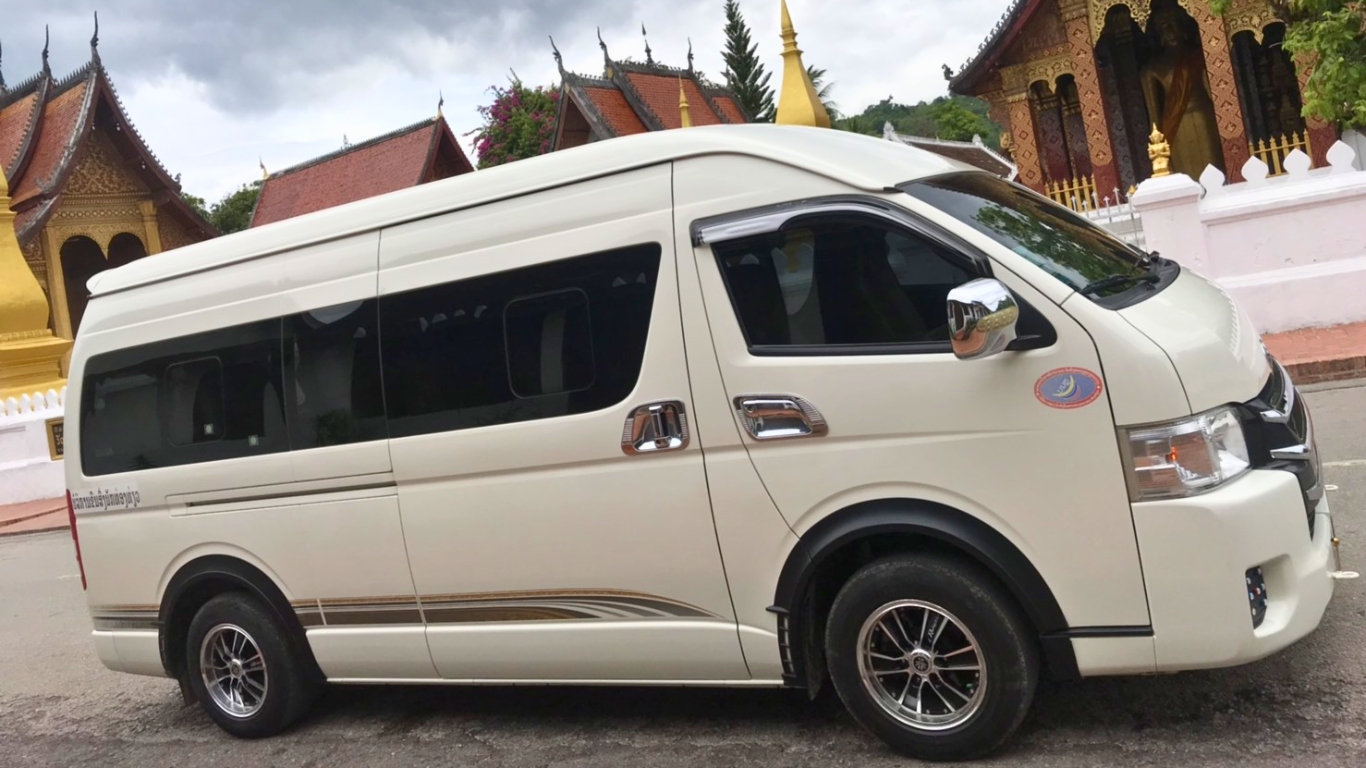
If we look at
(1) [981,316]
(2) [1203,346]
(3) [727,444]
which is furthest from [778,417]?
(2) [1203,346]

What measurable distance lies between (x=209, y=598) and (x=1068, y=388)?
4056mm

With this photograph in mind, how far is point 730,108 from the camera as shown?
38.2m

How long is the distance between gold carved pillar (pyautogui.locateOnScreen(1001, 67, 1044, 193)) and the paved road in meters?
16.0

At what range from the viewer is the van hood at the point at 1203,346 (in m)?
3.60

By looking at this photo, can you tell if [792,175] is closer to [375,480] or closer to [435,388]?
[435,388]

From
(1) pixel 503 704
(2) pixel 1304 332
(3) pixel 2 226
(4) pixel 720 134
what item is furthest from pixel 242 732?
(3) pixel 2 226

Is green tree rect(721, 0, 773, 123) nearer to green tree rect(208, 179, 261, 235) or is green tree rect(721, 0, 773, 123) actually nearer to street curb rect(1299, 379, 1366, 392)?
green tree rect(208, 179, 261, 235)

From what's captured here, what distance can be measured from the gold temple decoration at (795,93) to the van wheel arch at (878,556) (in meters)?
13.6

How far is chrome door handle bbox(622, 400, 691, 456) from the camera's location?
4211 millimetres

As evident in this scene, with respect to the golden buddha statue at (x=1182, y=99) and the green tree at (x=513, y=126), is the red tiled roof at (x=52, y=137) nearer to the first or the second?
the green tree at (x=513, y=126)

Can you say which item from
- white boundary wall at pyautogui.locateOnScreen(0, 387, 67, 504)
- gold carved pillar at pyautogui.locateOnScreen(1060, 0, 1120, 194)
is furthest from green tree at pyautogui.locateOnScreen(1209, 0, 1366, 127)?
white boundary wall at pyautogui.locateOnScreen(0, 387, 67, 504)

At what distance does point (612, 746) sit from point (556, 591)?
2.16ft

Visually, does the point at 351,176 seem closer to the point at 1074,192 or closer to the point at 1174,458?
the point at 1074,192

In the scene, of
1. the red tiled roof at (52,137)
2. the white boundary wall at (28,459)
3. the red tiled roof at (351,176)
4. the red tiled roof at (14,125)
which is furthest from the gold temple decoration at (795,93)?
the red tiled roof at (14,125)
